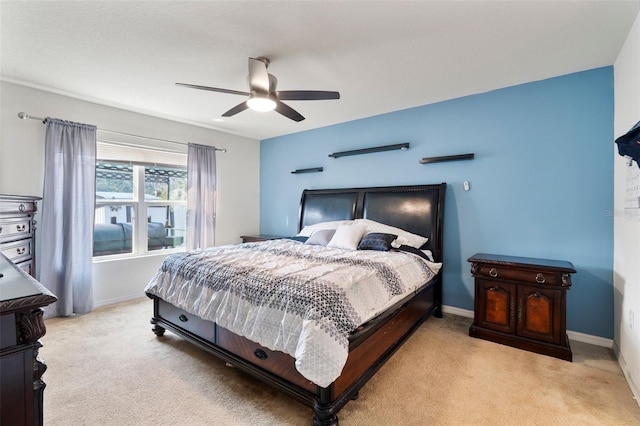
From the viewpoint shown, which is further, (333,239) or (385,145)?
(385,145)

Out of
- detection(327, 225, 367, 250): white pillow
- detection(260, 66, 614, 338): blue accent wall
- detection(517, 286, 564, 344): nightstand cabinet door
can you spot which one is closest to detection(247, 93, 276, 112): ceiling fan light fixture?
detection(260, 66, 614, 338): blue accent wall

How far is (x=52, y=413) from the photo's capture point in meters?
1.84

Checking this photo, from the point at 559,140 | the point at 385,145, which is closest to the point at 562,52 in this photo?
the point at 559,140

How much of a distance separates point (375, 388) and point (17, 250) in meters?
3.46

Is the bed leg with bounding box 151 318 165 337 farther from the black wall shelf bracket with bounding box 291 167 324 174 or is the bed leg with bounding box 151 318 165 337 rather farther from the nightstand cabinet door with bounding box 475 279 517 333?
the nightstand cabinet door with bounding box 475 279 517 333

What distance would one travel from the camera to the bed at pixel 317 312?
1.70 meters

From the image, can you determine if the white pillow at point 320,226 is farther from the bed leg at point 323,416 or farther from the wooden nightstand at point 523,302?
the bed leg at point 323,416

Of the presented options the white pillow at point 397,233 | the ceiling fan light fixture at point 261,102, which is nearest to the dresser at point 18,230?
the ceiling fan light fixture at point 261,102

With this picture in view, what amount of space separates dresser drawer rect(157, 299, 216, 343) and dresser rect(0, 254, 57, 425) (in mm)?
1460

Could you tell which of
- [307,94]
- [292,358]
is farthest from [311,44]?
[292,358]

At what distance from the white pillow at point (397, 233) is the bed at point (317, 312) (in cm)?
5

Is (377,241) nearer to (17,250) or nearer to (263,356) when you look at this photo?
(263,356)

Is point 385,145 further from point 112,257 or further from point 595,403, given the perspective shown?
point 112,257

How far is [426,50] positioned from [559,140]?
171 centimetres
